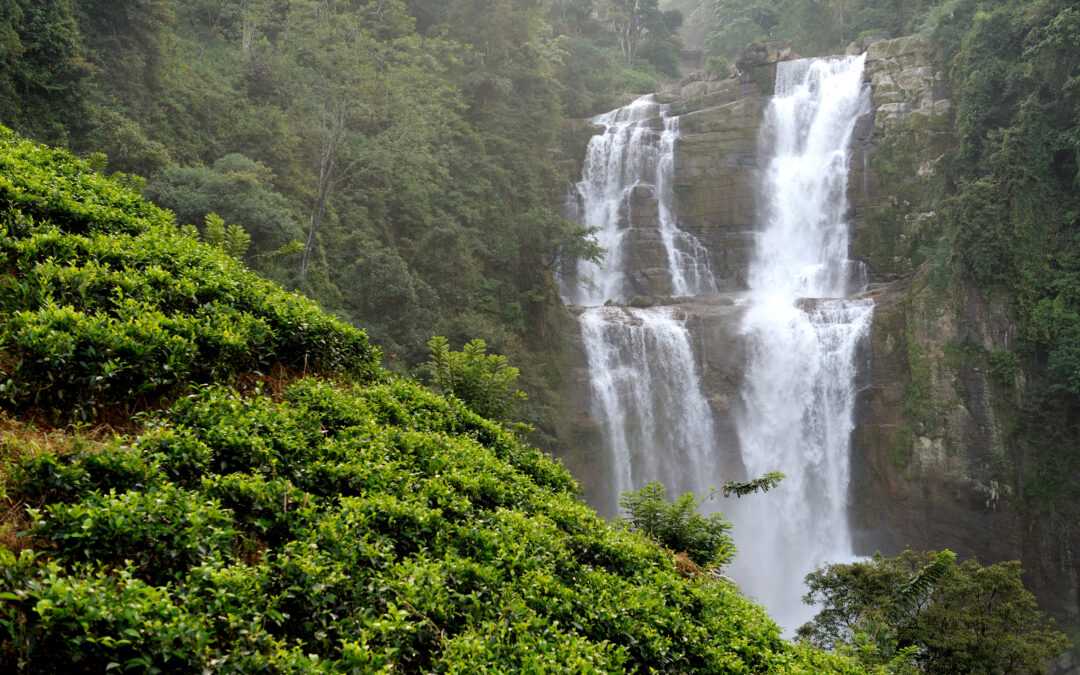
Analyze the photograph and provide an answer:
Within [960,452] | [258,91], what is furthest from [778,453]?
[258,91]

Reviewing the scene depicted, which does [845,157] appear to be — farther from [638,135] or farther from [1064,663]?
[1064,663]

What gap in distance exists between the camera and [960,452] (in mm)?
22422

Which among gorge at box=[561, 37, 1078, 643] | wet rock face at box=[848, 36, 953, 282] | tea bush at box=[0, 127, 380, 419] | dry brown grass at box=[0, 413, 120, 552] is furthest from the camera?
wet rock face at box=[848, 36, 953, 282]

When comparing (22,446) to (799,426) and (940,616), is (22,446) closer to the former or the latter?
(940,616)

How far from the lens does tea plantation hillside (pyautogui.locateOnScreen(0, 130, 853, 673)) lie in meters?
3.00

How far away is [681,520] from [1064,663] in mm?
18469

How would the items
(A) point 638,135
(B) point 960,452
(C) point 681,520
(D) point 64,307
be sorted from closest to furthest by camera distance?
(D) point 64,307
(C) point 681,520
(B) point 960,452
(A) point 638,135

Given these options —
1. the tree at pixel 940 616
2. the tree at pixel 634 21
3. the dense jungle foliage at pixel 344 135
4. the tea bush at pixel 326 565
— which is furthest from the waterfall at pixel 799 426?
the tree at pixel 634 21

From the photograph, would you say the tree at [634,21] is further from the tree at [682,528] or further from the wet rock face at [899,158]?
the tree at [682,528]

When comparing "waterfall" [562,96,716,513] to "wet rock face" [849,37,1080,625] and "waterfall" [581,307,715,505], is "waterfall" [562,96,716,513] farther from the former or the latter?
"wet rock face" [849,37,1080,625]

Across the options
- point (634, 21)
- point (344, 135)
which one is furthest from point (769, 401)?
point (634, 21)

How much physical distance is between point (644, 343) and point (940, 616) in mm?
13808

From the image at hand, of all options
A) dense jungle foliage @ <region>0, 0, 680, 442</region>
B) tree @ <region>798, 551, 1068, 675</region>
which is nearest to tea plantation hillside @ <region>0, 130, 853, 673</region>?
tree @ <region>798, 551, 1068, 675</region>

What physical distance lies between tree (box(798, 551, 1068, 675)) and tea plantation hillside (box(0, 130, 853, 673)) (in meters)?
8.20
